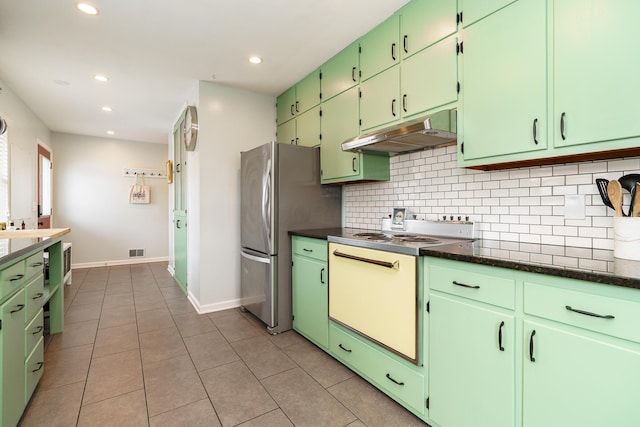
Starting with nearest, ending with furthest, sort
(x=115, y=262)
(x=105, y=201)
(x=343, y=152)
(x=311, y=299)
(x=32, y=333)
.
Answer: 1. (x=32, y=333)
2. (x=311, y=299)
3. (x=343, y=152)
4. (x=105, y=201)
5. (x=115, y=262)

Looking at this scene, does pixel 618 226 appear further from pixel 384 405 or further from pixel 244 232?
pixel 244 232

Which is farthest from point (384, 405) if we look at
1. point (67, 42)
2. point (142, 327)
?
point (67, 42)

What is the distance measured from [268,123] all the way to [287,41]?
4.34 feet

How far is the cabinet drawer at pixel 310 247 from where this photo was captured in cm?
238

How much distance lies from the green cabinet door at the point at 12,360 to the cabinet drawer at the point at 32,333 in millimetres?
78

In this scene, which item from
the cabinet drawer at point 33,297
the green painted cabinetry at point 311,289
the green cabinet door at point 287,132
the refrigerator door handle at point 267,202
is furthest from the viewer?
the green cabinet door at point 287,132

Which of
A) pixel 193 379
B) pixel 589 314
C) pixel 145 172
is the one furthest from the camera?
pixel 145 172

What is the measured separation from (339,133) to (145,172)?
524 centimetres

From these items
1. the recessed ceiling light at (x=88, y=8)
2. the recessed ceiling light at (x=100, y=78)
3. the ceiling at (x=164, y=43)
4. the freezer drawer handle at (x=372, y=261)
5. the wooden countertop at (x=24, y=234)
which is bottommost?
the freezer drawer handle at (x=372, y=261)

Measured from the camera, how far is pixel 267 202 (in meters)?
2.76

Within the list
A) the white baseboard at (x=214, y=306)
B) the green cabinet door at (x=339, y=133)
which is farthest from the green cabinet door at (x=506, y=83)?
the white baseboard at (x=214, y=306)

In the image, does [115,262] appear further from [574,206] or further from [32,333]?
[574,206]

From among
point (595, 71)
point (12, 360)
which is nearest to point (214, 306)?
point (12, 360)

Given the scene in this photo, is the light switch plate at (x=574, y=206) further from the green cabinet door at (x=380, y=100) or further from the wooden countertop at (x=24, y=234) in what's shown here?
the wooden countertop at (x=24, y=234)
